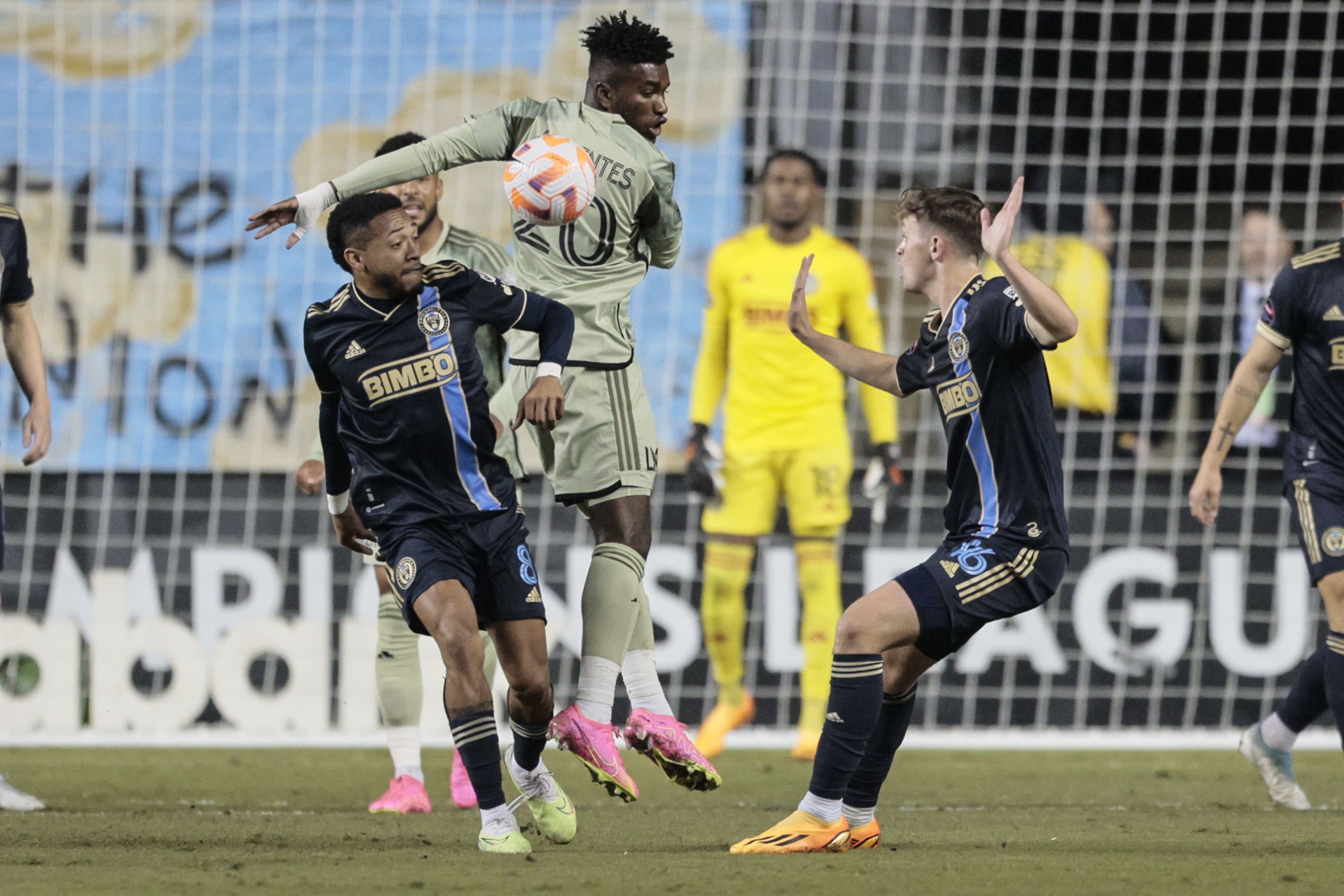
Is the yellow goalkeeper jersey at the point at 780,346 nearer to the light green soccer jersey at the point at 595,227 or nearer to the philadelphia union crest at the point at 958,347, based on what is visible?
the light green soccer jersey at the point at 595,227

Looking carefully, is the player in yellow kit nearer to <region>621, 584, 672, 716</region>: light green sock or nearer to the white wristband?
<region>621, 584, 672, 716</region>: light green sock

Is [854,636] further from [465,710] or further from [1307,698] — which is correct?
[1307,698]

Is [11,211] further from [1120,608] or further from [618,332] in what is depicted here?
[1120,608]

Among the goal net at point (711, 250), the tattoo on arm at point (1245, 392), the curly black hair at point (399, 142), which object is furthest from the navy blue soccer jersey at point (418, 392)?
the goal net at point (711, 250)

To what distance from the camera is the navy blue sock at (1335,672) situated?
529 cm

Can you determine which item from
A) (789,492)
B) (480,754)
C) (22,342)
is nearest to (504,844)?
(480,754)

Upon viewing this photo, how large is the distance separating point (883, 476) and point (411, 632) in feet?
8.97

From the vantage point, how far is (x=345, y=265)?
5.05 m

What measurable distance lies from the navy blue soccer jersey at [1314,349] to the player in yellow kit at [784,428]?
2660 millimetres

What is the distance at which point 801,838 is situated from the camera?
185 inches

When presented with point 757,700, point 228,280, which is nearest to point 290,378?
point 228,280

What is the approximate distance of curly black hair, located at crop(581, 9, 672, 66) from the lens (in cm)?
534

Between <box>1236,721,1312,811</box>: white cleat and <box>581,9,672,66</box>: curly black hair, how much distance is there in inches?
123

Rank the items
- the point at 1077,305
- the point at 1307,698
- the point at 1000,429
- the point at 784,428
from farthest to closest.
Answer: the point at 1077,305
the point at 784,428
the point at 1307,698
the point at 1000,429
